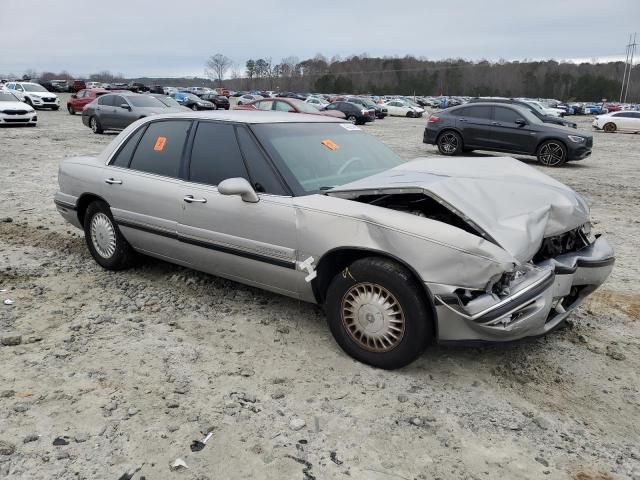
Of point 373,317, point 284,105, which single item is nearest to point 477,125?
point 284,105

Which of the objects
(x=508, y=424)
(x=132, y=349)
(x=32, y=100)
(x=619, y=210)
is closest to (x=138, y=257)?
(x=132, y=349)

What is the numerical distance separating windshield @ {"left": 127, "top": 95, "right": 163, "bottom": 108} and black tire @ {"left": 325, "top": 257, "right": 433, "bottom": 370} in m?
16.5

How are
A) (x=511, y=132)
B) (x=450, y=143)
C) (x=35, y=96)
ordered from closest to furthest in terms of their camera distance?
(x=511, y=132)
(x=450, y=143)
(x=35, y=96)

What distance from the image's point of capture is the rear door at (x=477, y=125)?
46.2 ft

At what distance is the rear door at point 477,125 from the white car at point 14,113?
53.1ft

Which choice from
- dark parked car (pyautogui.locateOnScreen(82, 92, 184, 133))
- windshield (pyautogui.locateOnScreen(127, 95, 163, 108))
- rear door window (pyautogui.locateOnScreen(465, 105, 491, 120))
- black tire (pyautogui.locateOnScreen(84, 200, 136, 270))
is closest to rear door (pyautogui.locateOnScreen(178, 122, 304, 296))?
black tire (pyautogui.locateOnScreen(84, 200, 136, 270))

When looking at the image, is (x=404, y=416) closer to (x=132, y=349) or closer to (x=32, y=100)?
(x=132, y=349)

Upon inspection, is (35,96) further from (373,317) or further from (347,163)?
(373,317)

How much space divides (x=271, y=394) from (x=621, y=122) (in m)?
29.8

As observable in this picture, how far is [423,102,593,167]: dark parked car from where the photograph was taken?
43.0 feet

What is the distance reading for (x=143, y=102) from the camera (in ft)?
59.5

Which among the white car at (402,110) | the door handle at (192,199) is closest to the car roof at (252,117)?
the door handle at (192,199)

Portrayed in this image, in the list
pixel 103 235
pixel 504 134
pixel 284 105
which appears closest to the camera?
pixel 103 235

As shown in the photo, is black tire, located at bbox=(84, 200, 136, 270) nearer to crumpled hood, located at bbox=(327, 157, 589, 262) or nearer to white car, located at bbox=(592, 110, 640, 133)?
crumpled hood, located at bbox=(327, 157, 589, 262)
